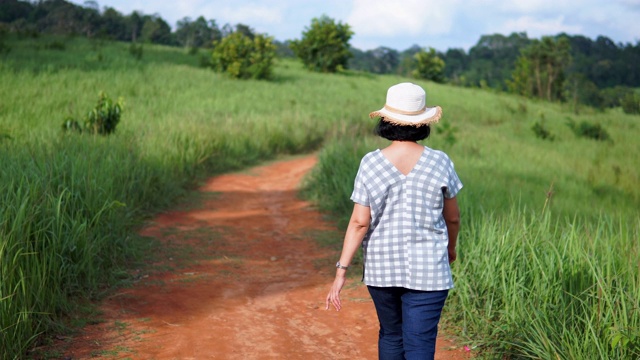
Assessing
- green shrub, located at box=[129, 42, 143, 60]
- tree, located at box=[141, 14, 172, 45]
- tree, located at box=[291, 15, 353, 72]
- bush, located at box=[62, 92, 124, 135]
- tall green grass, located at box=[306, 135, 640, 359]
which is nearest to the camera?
tall green grass, located at box=[306, 135, 640, 359]

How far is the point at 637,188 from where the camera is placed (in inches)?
495

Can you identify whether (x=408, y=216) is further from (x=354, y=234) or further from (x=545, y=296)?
(x=545, y=296)

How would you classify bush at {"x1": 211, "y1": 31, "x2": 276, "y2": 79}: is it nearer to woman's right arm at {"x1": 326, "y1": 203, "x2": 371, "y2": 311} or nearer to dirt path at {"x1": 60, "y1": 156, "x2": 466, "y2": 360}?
dirt path at {"x1": 60, "y1": 156, "x2": 466, "y2": 360}

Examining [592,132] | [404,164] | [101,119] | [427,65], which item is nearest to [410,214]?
[404,164]

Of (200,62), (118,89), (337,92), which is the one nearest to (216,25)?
(200,62)

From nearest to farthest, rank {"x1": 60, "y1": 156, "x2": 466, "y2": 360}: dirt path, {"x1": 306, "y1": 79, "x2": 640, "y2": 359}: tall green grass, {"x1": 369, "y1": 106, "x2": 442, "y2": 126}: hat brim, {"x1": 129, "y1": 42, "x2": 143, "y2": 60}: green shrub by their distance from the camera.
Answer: {"x1": 369, "y1": 106, "x2": 442, "y2": 126}: hat brim → {"x1": 306, "y1": 79, "x2": 640, "y2": 359}: tall green grass → {"x1": 60, "y1": 156, "x2": 466, "y2": 360}: dirt path → {"x1": 129, "y1": 42, "x2": 143, "y2": 60}: green shrub

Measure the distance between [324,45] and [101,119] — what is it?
29.9 meters

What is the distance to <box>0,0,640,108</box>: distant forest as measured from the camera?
35.2 meters

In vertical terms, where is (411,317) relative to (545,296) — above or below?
above

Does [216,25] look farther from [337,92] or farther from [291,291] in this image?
[291,291]

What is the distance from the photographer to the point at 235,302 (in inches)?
223

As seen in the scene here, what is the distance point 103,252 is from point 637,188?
9.88m

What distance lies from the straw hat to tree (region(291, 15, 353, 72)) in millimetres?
36876

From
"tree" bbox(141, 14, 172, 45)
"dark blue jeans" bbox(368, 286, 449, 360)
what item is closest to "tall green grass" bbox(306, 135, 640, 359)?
"dark blue jeans" bbox(368, 286, 449, 360)
